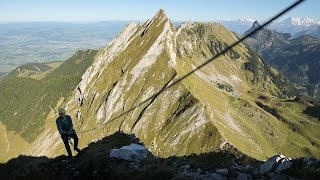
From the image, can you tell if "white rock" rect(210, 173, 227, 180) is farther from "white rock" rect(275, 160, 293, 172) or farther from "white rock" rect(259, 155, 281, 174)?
"white rock" rect(275, 160, 293, 172)

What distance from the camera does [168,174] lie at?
19.0m

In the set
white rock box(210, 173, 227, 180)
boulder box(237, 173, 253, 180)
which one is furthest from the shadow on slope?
white rock box(210, 173, 227, 180)

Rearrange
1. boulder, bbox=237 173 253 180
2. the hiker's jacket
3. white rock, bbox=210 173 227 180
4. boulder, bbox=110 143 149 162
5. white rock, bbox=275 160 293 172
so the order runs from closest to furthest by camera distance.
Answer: boulder, bbox=237 173 253 180
white rock, bbox=210 173 227 180
white rock, bbox=275 160 293 172
boulder, bbox=110 143 149 162
the hiker's jacket

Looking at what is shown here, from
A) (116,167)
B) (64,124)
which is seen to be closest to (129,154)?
(116,167)

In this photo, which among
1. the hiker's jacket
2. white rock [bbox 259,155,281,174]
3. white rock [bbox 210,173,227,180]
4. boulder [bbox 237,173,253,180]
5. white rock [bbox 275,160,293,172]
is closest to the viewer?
boulder [bbox 237,173,253,180]

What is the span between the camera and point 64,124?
27344 mm

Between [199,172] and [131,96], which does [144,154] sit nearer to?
[199,172]

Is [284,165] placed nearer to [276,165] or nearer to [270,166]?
[276,165]

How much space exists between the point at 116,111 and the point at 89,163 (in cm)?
16166

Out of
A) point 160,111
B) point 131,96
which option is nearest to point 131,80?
point 131,96

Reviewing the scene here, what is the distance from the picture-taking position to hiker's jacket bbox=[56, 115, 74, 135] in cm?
2719

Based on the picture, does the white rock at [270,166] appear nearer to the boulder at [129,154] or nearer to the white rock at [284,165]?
the white rock at [284,165]

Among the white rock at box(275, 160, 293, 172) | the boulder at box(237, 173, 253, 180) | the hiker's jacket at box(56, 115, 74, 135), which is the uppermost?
the hiker's jacket at box(56, 115, 74, 135)

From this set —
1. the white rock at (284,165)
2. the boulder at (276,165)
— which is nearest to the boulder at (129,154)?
the boulder at (276,165)
